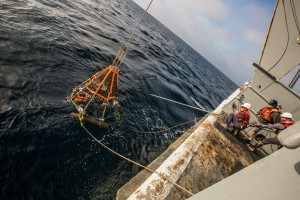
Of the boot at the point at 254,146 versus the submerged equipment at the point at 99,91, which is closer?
the submerged equipment at the point at 99,91

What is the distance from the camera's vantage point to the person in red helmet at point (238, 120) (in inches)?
404

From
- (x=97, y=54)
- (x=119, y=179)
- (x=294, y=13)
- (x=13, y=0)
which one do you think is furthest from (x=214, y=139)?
(x=13, y=0)

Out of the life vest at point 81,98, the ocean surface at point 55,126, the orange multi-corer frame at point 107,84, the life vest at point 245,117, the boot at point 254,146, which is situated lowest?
the ocean surface at point 55,126

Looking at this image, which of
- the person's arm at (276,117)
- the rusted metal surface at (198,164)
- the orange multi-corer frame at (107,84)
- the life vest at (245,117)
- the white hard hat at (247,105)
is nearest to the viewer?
the rusted metal surface at (198,164)

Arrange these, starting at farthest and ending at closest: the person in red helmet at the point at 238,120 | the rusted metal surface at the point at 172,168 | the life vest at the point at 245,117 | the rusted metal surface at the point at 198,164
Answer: the life vest at the point at 245,117, the person in red helmet at the point at 238,120, the rusted metal surface at the point at 198,164, the rusted metal surface at the point at 172,168

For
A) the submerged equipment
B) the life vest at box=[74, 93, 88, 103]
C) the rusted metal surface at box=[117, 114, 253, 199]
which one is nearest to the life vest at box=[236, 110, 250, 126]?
the rusted metal surface at box=[117, 114, 253, 199]

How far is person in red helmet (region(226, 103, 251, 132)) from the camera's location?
33.6 ft

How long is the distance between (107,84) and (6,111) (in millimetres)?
3573

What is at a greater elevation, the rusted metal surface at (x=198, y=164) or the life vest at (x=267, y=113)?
the life vest at (x=267, y=113)

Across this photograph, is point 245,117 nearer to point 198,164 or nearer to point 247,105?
point 247,105

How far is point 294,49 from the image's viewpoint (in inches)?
415

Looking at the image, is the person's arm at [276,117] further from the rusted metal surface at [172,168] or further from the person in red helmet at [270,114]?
the rusted metal surface at [172,168]

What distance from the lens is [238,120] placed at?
34.1 ft

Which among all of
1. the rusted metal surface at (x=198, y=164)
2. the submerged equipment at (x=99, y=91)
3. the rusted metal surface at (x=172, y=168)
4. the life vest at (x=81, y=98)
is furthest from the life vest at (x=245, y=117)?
the life vest at (x=81, y=98)
